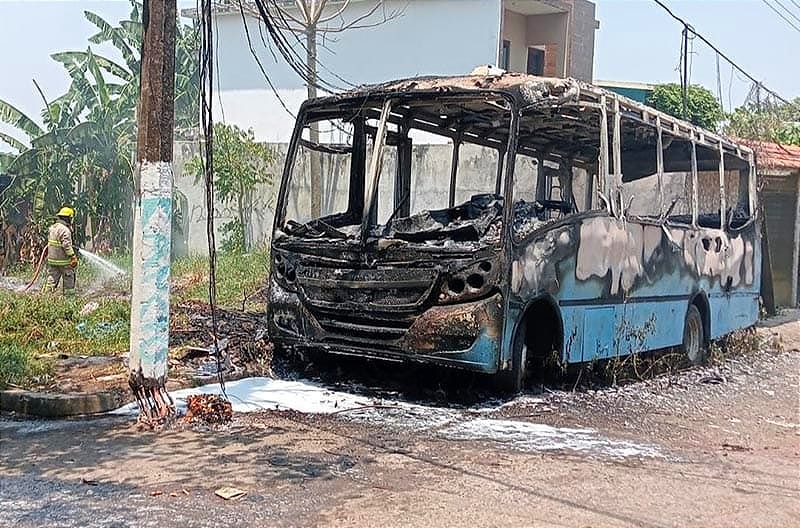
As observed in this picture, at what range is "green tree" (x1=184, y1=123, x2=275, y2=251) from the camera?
17703mm

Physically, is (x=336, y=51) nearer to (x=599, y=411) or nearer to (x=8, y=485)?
(x=599, y=411)

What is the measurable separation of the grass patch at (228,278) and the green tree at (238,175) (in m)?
0.58

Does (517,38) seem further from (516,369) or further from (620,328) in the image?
(516,369)

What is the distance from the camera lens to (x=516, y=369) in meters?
7.85

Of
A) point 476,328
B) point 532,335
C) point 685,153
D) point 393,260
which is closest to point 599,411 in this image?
point 532,335

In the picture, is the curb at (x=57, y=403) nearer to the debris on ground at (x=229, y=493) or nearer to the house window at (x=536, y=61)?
the debris on ground at (x=229, y=493)

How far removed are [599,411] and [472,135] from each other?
311 centimetres

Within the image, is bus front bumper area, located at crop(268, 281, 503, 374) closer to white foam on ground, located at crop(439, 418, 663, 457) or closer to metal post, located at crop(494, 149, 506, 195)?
white foam on ground, located at crop(439, 418, 663, 457)

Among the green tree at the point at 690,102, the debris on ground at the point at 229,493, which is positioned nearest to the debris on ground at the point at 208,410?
the debris on ground at the point at 229,493

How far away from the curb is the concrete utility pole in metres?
0.52

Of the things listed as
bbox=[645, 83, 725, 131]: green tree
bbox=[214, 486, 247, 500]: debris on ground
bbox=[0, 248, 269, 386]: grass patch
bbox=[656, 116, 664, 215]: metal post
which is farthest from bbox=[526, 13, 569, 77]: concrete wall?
bbox=[214, 486, 247, 500]: debris on ground

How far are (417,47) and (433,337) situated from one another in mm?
16892

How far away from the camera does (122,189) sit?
758 inches

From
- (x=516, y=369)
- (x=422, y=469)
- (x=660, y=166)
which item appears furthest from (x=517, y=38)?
(x=422, y=469)
